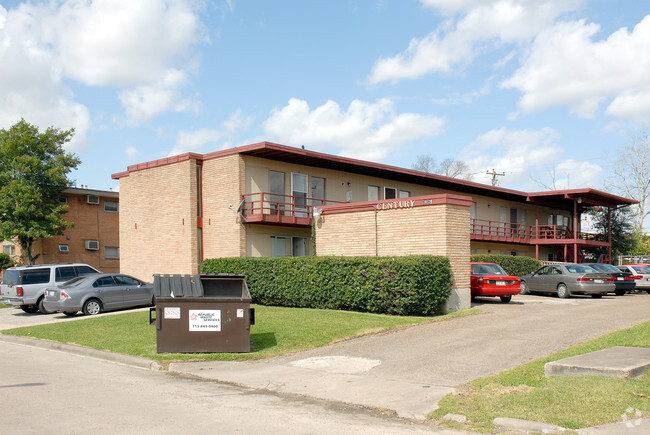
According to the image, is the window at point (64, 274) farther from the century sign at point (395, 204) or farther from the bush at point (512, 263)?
the bush at point (512, 263)

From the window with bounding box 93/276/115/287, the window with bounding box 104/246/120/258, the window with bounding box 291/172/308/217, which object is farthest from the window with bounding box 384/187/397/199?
the window with bounding box 104/246/120/258

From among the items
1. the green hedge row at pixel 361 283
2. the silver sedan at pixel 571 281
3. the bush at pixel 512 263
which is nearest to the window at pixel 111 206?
the green hedge row at pixel 361 283

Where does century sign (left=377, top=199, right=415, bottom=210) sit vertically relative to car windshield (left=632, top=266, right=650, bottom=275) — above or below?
above

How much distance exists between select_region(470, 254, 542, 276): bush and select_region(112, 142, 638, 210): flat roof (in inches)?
216

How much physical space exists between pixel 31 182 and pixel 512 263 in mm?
29440

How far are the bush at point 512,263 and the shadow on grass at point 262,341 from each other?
1778cm

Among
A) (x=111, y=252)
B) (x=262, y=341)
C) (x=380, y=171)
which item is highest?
(x=380, y=171)

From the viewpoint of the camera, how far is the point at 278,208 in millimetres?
26016

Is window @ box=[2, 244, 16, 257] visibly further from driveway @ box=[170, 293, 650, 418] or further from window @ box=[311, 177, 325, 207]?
driveway @ box=[170, 293, 650, 418]

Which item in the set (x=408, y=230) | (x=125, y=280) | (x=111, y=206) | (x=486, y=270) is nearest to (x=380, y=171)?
(x=486, y=270)

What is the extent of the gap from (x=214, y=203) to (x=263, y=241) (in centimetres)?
279

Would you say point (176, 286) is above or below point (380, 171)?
below

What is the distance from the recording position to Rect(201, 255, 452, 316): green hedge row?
17.2 m

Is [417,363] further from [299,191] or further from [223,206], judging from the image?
[299,191]
